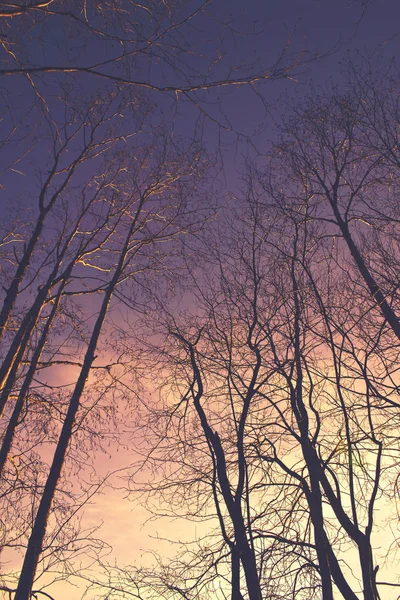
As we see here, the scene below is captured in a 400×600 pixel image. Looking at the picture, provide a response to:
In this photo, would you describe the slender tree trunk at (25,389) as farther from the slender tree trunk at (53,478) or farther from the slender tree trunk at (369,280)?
the slender tree trunk at (369,280)

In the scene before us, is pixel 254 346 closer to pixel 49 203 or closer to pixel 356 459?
pixel 356 459

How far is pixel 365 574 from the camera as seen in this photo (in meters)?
7.00

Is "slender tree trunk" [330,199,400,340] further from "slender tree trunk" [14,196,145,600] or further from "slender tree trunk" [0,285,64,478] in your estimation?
"slender tree trunk" [0,285,64,478]

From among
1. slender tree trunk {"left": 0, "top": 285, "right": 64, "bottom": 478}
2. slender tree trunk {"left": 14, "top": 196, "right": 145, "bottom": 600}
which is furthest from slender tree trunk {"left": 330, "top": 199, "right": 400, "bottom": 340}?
slender tree trunk {"left": 0, "top": 285, "right": 64, "bottom": 478}

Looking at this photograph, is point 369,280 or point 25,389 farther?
point 369,280

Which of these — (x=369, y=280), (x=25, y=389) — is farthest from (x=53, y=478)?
(x=369, y=280)

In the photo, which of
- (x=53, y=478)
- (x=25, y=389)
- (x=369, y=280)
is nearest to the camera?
(x=25, y=389)

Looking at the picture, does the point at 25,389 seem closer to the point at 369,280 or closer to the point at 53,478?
the point at 53,478

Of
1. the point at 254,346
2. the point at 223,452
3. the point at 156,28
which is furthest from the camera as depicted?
the point at 254,346

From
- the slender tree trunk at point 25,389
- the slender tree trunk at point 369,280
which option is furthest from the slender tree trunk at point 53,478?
the slender tree trunk at point 369,280

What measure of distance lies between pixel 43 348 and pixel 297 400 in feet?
15.0

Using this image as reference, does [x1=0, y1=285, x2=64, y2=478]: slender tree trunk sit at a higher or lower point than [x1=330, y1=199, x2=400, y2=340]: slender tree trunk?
lower

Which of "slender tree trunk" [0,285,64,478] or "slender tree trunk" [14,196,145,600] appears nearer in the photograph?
"slender tree trunk" [14,196,145,600]

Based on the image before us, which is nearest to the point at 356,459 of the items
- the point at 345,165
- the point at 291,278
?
the point at 291,278
